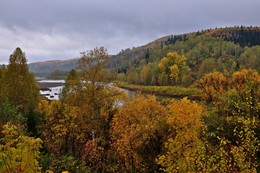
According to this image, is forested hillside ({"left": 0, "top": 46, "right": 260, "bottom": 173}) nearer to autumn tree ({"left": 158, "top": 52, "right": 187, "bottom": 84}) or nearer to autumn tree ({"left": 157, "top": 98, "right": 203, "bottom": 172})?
autumn tree ({"left": 157, "top": 98, "right": 203, "bottom": 172})

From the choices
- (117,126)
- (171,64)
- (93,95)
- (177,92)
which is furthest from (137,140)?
(171,64)

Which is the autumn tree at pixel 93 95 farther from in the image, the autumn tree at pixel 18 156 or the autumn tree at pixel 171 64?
the autumn tree at pixel 171 64

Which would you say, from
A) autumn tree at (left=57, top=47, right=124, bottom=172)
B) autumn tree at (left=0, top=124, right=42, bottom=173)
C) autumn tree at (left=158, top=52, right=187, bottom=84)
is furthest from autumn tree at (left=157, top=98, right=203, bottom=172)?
autumn tree at (left=158, top=52, right=187, bottom=84)

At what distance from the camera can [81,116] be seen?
3259cm

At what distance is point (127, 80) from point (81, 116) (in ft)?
488

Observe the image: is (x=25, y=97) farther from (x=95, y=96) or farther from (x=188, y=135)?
(x=188, y=135)

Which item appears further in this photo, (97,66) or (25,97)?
(25,97)

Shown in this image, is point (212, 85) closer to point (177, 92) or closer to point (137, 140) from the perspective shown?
point (177, 92)

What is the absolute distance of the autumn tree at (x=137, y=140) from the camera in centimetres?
2859

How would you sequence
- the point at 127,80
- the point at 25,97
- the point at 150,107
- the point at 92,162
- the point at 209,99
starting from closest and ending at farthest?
the point at 92,162 → the point at 150,107 → the point at 25,97 → the point at 209,99 → the point at 127,80

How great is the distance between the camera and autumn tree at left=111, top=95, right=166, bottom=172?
2859 centimetres

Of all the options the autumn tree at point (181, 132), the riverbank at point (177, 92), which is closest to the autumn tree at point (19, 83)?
the autumn tree at point (181, 132)

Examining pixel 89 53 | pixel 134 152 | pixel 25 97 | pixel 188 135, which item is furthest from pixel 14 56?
pixel 188 135

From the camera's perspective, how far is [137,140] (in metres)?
28.8
